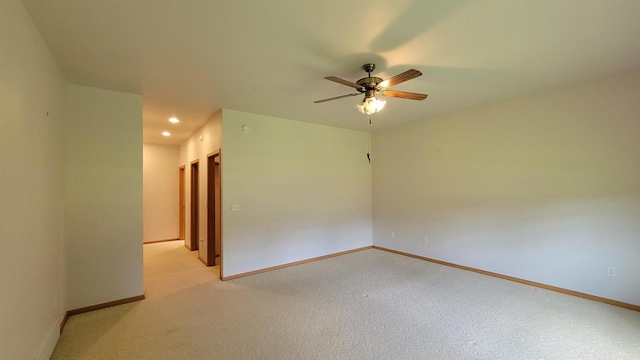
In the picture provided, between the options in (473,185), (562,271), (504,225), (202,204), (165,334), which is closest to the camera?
(165,334)

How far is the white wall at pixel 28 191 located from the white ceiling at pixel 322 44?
0.90 ft

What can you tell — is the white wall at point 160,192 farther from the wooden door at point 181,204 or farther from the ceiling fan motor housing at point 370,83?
the ceiling fan motor housing at point 370,83

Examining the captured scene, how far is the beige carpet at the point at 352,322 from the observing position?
2213mm

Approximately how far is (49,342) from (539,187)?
18.6 feet

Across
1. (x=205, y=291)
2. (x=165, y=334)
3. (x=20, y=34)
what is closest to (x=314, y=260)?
(x=205, y=291)

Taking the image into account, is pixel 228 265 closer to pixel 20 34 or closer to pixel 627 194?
pixel 20 34

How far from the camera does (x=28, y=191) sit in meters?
1.86

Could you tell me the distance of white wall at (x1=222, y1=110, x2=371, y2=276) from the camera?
4.09 m

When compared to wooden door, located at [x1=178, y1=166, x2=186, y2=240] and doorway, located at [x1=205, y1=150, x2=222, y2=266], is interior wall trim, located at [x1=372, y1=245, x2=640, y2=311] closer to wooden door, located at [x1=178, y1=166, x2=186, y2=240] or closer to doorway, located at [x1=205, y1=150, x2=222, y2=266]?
doorway, located at [x1=205, y1=150, x2=222, y2=266]

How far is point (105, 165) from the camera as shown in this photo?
3.12m

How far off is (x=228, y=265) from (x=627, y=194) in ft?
16.9

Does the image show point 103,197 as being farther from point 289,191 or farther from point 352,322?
point 352,322

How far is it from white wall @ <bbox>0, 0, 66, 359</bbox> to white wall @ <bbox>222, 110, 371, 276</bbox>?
187 cm

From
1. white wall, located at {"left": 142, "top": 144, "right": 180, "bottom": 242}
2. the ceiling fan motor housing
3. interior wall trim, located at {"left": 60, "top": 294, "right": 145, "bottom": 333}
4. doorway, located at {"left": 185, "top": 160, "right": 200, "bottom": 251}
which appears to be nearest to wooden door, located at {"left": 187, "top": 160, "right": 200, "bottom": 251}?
doorway, located at {"left": 185, "top": 160, "right": 200, "bottom": 251}
